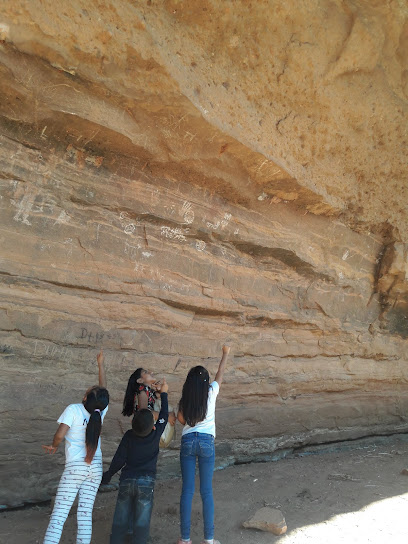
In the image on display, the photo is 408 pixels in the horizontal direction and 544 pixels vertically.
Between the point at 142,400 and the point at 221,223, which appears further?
the point at 221,223

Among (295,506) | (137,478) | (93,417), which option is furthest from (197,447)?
(295,506)

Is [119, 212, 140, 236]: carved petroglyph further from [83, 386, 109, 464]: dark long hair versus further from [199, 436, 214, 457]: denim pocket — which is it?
[199, 436, 214, 457]: denim pocket

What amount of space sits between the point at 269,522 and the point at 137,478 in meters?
1.10

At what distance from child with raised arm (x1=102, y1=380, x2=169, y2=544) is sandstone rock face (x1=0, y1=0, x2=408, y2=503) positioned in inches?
45.6

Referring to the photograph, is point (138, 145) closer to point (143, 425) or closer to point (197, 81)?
point (197, 81)

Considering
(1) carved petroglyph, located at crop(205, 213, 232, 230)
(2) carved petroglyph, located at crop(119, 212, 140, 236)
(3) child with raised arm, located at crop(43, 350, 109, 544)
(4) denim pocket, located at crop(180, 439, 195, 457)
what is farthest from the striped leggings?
(1) carved petroglyph, located at crop(205, 213, 232, 230)

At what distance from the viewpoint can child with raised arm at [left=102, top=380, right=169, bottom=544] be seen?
288 cm

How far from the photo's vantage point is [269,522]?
334cm

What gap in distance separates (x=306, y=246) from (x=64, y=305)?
285 centimetres

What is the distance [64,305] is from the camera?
13.5ft

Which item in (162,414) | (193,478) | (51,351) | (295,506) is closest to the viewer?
(193,478)

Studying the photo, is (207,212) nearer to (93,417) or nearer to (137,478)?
(93,417)

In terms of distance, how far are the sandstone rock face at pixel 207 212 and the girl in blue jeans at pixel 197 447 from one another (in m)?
1.34

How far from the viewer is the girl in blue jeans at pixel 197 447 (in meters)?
3.02
